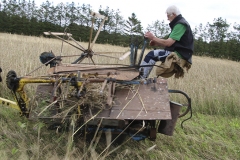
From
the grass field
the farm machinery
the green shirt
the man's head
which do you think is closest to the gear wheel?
the farm machinery

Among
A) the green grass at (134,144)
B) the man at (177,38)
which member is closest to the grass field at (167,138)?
the green grass at (134,144)

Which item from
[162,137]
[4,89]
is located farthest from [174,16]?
[4,89]

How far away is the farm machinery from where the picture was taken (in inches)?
109

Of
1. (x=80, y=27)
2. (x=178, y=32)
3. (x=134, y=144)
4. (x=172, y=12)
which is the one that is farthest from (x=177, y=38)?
(x=80, y=27)

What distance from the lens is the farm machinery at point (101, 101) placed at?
2.78 metres

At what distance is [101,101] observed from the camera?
2873 millimetres

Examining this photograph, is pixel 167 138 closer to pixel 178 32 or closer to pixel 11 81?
pixel 178 32

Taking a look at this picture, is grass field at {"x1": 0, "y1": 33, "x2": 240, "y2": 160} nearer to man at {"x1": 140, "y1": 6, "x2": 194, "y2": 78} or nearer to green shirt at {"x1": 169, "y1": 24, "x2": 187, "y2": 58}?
man at {"x1": 140, "y1": 6, "x2": 194, "y2": 78}

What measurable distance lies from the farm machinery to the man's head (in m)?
1.19

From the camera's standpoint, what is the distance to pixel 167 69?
3.86 metres

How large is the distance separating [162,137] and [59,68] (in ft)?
6.43

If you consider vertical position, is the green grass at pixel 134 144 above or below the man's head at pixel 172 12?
below

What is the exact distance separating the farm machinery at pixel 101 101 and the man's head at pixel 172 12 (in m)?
1.19

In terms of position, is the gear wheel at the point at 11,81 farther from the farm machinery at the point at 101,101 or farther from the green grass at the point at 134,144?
the green grass at the point at 134,144
